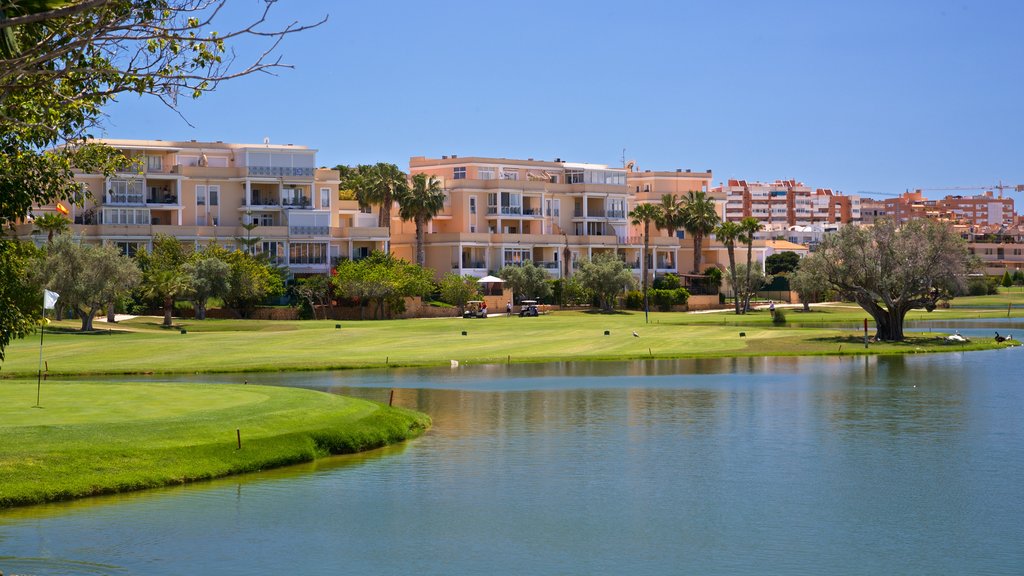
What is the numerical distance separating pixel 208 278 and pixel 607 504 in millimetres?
76947

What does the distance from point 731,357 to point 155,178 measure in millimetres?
69985

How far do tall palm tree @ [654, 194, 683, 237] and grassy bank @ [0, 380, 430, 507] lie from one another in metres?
111

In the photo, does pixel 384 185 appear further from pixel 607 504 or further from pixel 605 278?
pixel 607 504

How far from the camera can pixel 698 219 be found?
152m

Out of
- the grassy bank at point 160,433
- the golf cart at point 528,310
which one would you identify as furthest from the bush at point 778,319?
the grassy bank at point 160,433

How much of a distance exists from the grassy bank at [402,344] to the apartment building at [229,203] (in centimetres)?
2123

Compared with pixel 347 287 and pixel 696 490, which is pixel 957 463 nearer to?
pixel 696 490

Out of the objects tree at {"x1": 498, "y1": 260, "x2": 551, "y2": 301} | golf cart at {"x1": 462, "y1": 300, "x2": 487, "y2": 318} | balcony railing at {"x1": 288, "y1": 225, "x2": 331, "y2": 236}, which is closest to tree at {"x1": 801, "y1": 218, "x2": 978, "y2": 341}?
golf cart at {"x1": 462, "y1": 300, "x2": 487, "y2": 318}

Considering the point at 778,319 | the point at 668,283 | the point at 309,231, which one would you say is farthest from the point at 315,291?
the point at 668,283

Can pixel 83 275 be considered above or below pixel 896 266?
below

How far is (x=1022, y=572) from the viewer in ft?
77.2

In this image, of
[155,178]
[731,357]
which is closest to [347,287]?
[155,178]

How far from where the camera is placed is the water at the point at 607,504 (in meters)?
24.5

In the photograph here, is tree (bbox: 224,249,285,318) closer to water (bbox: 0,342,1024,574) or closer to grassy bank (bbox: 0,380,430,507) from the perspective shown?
water (bbox: 0,342,1024,574)
